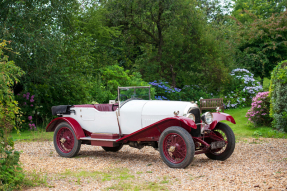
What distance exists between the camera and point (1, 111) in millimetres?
4121

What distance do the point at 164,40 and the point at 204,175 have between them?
12.0 m

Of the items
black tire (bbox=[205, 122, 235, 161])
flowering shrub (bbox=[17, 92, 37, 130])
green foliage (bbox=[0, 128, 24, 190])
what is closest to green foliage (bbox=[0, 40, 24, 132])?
green foliage (bbox=[0, 128, 24, 190])

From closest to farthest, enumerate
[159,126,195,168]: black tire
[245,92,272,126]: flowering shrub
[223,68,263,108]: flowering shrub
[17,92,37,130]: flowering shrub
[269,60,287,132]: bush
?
1. [159,126,195,168]: black tire
2. [269,60,287,132]: bush
3. [245,92,272,126]: flowering shrub
4. [17,92,37,130]: flowering shrub
5. [223,68,263,108]: flowering shrub

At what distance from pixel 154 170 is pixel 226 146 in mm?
1589

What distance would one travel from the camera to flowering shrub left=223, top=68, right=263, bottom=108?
15.1 m

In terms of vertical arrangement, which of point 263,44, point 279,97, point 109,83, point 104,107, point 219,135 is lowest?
point 219,135

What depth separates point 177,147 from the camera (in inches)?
212

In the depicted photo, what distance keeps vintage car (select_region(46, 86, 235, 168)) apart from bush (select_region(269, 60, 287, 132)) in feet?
10.6

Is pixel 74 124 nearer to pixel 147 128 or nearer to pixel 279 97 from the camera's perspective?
pixel 147 128

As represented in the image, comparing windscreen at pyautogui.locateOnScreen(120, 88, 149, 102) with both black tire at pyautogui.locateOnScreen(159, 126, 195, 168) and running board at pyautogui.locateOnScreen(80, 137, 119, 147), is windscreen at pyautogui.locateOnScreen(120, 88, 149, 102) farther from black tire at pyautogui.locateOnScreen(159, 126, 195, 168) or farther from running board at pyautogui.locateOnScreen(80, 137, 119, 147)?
black tire at pyautogui.locateOnScreen(159, 126, 195, 168)

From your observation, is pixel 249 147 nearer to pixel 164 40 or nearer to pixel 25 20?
pixel 25 20

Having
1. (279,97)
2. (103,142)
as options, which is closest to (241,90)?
(279,97)

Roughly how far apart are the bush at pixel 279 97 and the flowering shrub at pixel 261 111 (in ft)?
2.40

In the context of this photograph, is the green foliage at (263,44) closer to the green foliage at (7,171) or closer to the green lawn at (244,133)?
the green lawn at (244,133)
